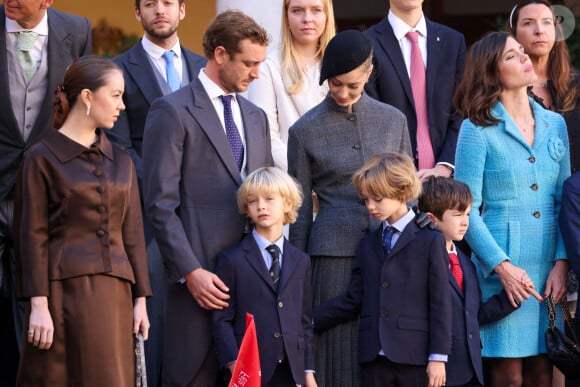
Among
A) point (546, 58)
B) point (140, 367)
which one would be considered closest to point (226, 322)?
point (140, 367)

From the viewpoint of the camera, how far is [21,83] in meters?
6.07

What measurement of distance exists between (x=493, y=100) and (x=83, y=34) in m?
2.03

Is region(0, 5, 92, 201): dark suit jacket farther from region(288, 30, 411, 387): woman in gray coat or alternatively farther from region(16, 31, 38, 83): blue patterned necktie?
region(288, 30, 411, 387): woman in gray coat

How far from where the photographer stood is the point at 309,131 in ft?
18.9

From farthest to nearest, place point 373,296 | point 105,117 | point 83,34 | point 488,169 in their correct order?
point 83,34 → point 488,169 → point 373,296 → point 105,117

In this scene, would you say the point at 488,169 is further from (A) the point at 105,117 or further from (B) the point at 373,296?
(A) the point at 105,117

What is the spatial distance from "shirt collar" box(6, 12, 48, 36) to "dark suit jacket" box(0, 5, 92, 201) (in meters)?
0.02

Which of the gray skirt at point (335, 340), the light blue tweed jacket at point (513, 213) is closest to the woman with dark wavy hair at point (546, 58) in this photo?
the light blue tweed jacket at point (513, 213)

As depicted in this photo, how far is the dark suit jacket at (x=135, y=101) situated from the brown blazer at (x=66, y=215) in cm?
110

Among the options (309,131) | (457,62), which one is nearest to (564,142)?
(457,62)

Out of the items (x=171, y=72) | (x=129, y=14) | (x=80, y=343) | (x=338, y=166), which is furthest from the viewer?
(x=129, y=14)

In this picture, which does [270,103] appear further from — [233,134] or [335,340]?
[335,340]

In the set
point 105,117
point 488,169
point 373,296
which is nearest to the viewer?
point 105,117

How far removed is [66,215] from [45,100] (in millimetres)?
1231
